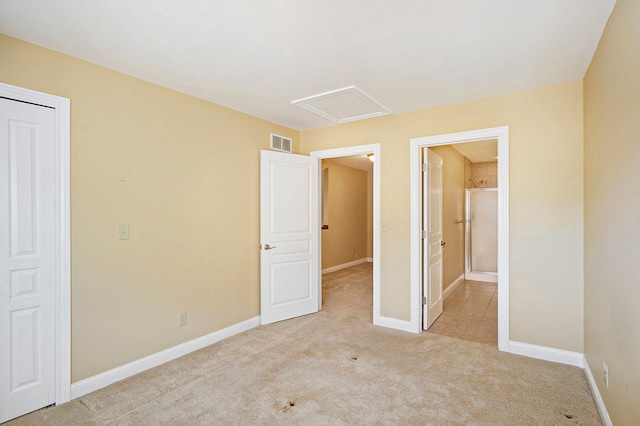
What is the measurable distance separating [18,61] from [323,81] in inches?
84.5

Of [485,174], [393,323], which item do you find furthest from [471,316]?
[485,174]

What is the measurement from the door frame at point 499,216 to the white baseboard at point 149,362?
2.01 meters

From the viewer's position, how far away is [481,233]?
650 cm

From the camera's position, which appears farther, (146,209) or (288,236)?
(288,236)

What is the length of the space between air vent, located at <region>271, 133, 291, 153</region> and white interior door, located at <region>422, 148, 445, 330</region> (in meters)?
1.77

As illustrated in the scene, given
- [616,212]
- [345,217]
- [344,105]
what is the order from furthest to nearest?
1. [345,217]
2. [344,105]
3. [616,212]

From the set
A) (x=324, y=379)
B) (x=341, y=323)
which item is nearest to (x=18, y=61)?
(x=324, y=379)

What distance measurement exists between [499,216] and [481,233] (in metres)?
3.80

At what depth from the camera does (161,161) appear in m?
2.87

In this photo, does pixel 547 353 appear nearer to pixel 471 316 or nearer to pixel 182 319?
pixel 471 316

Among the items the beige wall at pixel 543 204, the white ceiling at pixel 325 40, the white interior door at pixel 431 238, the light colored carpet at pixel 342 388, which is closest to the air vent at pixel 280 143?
the white ceiling at pixel 325 40

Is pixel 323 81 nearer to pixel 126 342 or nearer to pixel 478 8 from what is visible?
pixel 478 8

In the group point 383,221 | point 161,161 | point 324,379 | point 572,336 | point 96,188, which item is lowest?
point 324,379

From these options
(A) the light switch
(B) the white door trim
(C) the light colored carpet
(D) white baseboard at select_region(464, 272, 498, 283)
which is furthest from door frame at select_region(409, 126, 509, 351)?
(D) white baseboard at select_region(464, 272, 498, 283)
